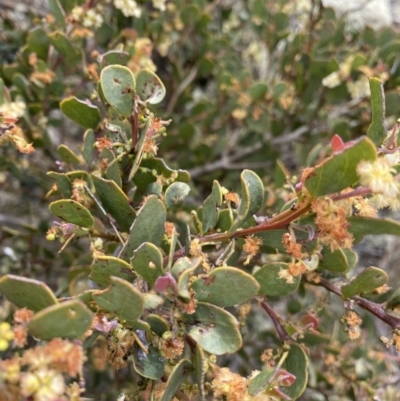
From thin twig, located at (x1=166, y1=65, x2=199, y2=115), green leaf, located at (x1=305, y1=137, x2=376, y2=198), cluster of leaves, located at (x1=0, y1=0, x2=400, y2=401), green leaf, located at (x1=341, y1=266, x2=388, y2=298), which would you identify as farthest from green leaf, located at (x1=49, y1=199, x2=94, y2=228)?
thin twig, located at (x1=166, y1=65, x2=199, y2=115)

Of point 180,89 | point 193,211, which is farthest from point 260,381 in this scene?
point 180,89

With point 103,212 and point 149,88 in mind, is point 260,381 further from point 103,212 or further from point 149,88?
point 149,88

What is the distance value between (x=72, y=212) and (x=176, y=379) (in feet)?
1.08

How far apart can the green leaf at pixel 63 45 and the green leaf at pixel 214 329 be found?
85 cm

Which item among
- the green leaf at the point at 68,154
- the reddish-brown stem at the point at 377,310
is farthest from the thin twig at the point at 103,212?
the reddish-brown stem at the point at 377,310

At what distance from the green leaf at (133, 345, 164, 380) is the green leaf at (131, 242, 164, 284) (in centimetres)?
12

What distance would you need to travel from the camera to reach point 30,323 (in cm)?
59

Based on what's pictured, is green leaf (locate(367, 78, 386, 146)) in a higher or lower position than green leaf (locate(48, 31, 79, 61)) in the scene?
higher

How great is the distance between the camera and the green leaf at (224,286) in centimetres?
71

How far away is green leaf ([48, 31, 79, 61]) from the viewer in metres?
1.27

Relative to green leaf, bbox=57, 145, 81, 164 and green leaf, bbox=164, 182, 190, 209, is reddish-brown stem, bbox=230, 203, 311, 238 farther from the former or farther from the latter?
green leaf, bbox=57, 145, 81, 164

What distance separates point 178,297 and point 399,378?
1.05 meters

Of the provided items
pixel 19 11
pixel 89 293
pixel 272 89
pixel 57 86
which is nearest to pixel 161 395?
pixel 89 293

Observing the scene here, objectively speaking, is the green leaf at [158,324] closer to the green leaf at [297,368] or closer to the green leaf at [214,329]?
the green leaf at [214,329]
